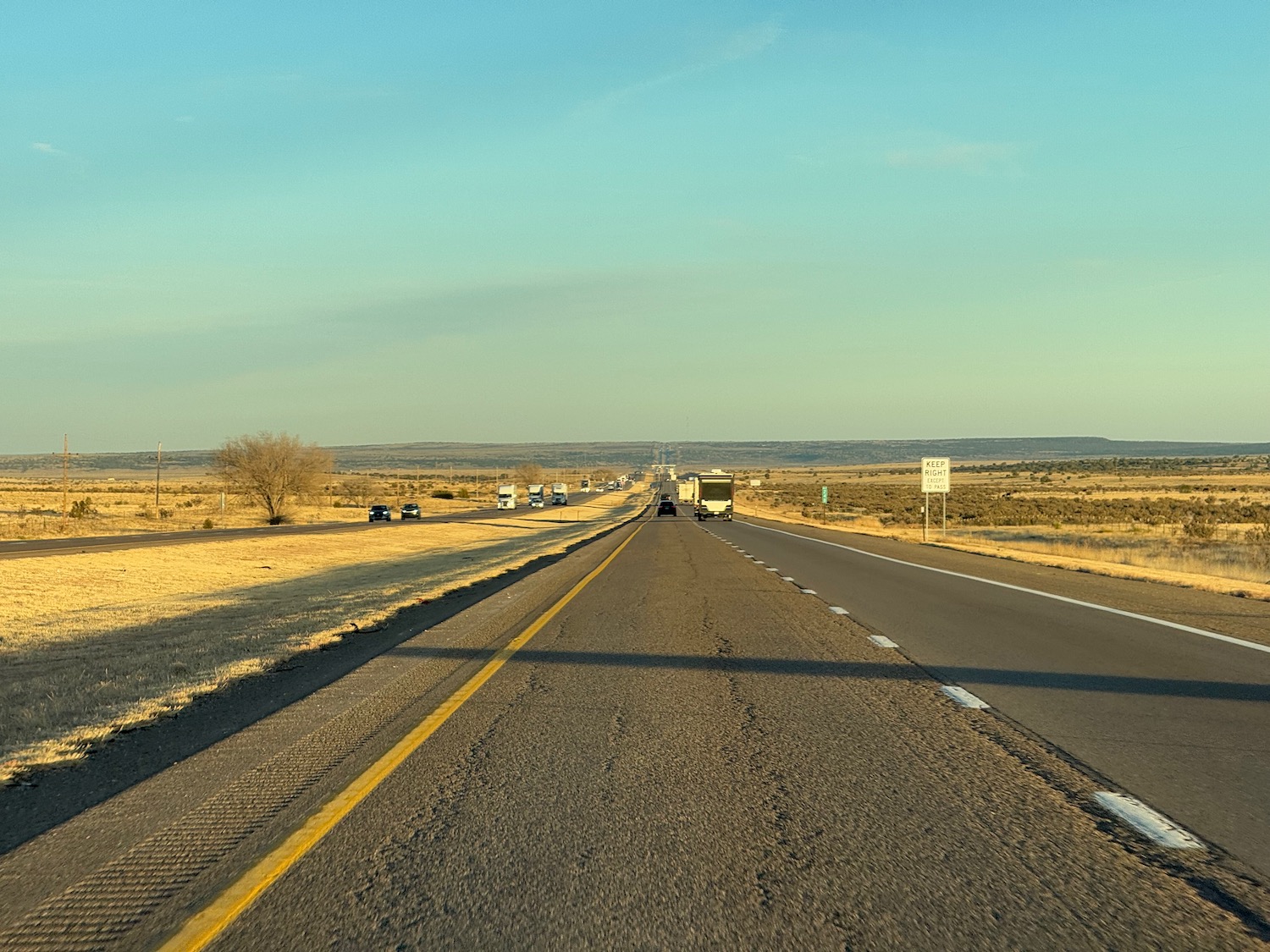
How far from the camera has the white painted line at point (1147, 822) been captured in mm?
5355

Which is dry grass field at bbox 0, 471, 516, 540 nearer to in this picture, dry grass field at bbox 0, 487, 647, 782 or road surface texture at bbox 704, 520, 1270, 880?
dry grass field at bbox 0, 487, 647, 782

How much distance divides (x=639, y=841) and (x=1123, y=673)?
706cm

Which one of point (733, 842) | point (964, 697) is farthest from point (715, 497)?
point (733, 842)

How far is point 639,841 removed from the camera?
5449 mm

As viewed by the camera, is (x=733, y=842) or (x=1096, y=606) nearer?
(x=733, y=842)

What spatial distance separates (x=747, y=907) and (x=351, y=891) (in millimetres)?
1694

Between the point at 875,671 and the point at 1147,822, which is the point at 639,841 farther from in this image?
the point at 875,671

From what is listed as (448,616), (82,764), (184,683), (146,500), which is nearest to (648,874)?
(82,764)

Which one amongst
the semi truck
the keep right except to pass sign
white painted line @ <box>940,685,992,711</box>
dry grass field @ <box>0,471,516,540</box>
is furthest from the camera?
the semi truck

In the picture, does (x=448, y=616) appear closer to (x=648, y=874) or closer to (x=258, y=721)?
(x=258, y=721)

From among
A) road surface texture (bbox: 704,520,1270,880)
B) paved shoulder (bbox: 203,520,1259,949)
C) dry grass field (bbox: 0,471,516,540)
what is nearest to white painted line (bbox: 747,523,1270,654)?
road surface texture (bbox: 704,520,1270,880)

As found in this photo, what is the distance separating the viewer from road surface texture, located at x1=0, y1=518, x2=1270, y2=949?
4340 millimetres

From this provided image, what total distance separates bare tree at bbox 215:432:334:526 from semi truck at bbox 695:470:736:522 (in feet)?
103

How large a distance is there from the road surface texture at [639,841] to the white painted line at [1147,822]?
0.35 ft
